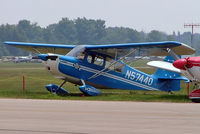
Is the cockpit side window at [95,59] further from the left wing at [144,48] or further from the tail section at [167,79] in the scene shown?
the tail section at [167,79]

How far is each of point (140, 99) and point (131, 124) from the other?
635 centimetres

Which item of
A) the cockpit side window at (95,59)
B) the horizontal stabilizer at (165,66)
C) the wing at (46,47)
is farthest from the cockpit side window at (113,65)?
the wing at (46,47)

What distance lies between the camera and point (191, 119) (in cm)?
1077

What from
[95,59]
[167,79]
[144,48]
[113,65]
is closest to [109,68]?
[113,65]

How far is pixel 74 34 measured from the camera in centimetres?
14088

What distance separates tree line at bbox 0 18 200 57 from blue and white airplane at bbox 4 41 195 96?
111096mm

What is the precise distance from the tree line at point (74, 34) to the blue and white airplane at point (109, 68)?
111096 mm

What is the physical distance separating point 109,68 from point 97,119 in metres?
9.09

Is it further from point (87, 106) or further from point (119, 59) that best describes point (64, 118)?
point (119, 59)

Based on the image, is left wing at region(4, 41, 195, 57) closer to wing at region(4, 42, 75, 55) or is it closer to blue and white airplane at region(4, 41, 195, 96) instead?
blue and white airplane at region(4, 41, 195, 96)

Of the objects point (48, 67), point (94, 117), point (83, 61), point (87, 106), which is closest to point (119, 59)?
point (83, 61)

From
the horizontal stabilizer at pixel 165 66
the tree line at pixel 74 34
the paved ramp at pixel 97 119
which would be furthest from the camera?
the tree line at pixel 74 34

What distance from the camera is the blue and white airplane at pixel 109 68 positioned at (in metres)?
18.4

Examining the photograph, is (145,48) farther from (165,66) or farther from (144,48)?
(165,66)
